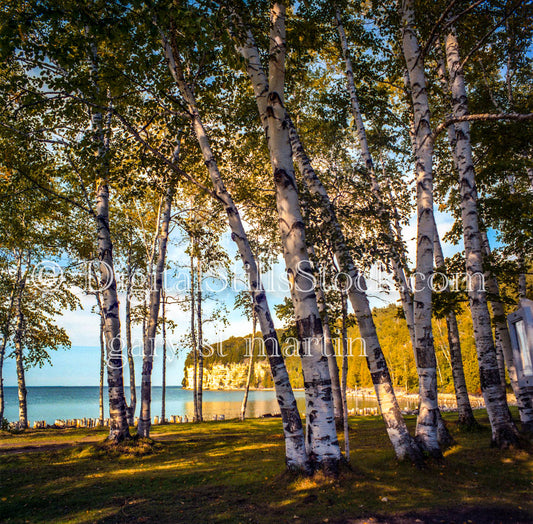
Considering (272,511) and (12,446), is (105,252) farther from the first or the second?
(272,511)

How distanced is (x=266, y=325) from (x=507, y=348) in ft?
30.4

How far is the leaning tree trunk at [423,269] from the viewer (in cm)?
689

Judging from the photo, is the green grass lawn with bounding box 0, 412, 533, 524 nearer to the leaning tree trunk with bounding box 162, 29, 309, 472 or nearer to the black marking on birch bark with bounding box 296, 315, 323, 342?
the leaning tree trunk with bounding box 162, 29, 309, 472

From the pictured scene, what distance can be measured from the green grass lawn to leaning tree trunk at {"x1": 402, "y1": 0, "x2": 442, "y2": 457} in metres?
0.76

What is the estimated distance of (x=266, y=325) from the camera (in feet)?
21.9

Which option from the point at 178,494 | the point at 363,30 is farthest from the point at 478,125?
the point at 178,494

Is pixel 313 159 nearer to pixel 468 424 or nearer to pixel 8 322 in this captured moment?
pixel 468 424

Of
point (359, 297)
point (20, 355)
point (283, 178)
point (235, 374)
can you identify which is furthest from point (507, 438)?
point (235, 374)

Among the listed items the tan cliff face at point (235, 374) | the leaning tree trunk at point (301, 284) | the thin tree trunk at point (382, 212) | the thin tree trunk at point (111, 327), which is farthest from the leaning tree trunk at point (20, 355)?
the tan cliff face at point (235, 374)

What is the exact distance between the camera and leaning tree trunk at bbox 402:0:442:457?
22.6ft

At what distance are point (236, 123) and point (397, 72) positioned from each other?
5.85m

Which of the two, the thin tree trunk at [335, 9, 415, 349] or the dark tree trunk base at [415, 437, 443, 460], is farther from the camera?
the thin tree trunk at [335, 9, 415, 349]

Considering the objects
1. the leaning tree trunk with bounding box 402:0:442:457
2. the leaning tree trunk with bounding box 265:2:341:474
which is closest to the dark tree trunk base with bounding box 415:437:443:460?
the leaning tree trunk with bounding box 402:0:442:457

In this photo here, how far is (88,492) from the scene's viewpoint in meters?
6.48
